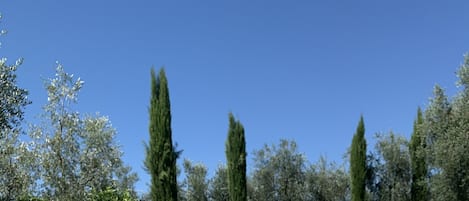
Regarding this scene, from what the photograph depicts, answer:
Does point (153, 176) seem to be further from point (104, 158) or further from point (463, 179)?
point (463, 179)

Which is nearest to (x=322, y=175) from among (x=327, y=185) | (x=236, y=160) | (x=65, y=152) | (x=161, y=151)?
(x=327, y=185)

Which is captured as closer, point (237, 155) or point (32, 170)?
point (32, 170)

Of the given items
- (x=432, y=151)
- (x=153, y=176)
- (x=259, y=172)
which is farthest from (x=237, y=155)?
(x=432, y=151)

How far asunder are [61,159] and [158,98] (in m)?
8.54

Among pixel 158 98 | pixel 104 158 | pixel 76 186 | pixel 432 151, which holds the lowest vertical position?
pixel 76 186

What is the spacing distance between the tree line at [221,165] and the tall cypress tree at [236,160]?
0.05m

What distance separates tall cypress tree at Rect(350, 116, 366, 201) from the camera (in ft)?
106

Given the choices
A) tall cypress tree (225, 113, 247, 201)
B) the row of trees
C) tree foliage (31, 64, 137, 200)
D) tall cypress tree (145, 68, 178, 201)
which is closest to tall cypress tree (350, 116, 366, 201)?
the row of trees

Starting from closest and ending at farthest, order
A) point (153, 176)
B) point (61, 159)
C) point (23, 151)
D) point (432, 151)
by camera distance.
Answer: point (61, 159), point (23, 151), point (153, 176), point (432, 151)

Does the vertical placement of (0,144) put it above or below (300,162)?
below

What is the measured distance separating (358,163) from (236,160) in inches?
315

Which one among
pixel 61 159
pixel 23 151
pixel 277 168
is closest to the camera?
pixel 61 159

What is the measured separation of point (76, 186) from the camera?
1537cm

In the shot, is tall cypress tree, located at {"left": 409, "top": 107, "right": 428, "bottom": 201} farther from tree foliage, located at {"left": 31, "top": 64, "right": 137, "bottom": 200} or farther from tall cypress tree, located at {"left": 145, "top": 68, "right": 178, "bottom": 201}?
tree foliage, located at {"left": 31, "top": 64, "right": 137, "bottom": 200}
